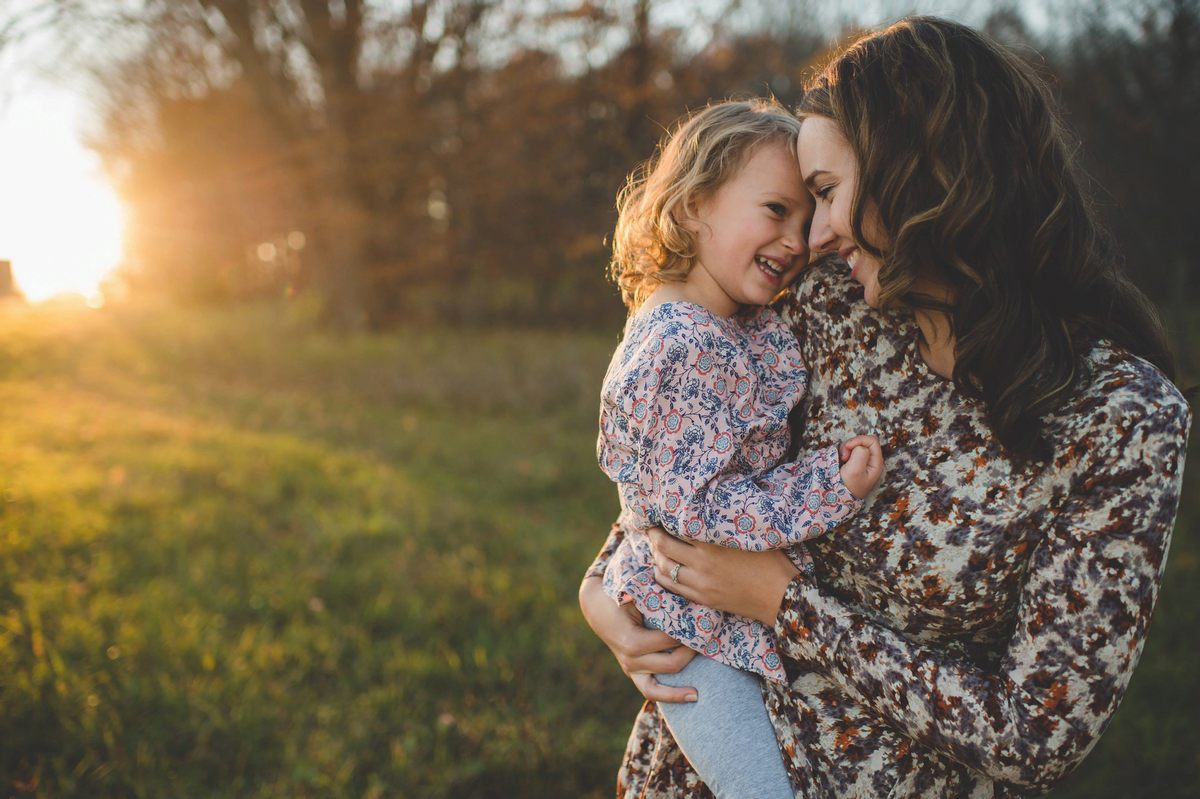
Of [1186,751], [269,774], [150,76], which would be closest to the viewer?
[269,774]

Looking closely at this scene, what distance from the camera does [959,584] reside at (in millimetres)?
1264

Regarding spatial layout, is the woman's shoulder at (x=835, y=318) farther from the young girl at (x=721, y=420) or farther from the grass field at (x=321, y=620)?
the grass field at (x=321, y=620)

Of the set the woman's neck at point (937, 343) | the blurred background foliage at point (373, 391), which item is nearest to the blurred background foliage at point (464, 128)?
the blurred background foliage at point (373, 391)

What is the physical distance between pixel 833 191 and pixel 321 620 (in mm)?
3231

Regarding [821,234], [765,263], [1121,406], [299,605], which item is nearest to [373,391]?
[299,605]

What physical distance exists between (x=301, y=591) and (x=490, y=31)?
10.3 meters

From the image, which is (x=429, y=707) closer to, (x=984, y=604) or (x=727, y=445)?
(x=727, y=445)

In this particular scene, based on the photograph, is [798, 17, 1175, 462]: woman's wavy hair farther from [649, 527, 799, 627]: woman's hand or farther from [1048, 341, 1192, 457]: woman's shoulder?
[649, 527, 799, 627]: woman's hand

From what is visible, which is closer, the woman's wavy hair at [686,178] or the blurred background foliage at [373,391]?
the woman's wavy hair at [686,178]

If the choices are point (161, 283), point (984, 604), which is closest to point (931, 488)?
point (984, 604)

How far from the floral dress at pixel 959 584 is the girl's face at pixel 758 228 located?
0.17 m

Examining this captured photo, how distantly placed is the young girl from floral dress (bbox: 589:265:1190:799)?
0.25ft

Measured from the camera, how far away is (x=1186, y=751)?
285 centimetres

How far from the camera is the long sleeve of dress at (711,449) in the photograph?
1.43 m
